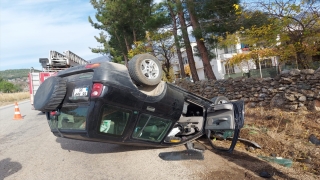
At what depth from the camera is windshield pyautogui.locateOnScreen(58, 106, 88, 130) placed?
14.4ft

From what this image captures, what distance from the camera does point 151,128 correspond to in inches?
200

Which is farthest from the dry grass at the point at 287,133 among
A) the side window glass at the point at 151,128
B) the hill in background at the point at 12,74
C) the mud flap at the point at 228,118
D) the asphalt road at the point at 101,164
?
the hill in background at the point at 12,74

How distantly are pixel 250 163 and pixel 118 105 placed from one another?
255cm

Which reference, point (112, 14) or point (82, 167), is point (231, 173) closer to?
point (82, 167)

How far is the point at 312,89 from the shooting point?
354 inches

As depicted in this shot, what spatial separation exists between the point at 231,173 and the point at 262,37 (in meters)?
8.84

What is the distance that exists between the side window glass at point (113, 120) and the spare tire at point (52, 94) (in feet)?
2.60

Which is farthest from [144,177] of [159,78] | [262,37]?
[262,37]

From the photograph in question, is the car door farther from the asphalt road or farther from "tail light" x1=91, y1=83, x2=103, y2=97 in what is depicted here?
"tail light" x1=91, y1=83, x2=103, y2=97

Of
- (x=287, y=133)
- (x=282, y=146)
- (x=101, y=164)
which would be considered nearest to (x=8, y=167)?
(x=101, y=164)

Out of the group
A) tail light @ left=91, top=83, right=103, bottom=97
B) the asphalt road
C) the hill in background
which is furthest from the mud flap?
the hill in background

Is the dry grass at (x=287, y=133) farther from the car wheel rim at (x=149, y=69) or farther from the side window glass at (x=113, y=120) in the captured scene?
the side window glass at (x=113, y=120)

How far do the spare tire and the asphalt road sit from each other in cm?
127

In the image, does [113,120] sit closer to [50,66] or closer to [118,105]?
[118,105]
